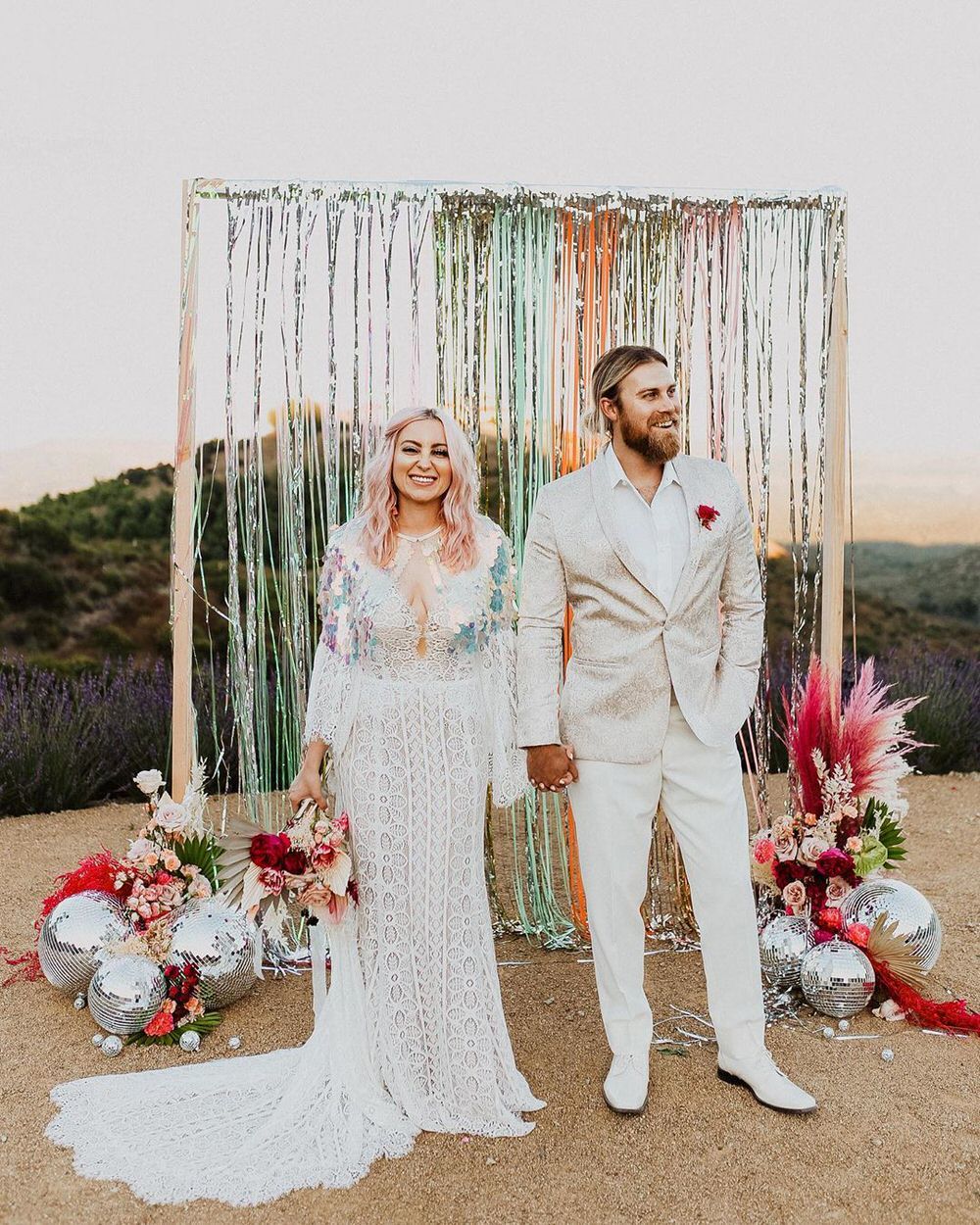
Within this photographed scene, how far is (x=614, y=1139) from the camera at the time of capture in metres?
2.78

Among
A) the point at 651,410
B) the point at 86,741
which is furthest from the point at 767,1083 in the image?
the point at 86,741

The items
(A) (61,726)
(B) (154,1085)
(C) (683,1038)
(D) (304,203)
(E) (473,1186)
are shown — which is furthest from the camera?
(A) (61,726)

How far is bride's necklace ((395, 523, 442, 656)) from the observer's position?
110 inches

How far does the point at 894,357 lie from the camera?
965cm

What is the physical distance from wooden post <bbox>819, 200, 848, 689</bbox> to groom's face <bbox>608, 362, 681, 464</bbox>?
1287mm

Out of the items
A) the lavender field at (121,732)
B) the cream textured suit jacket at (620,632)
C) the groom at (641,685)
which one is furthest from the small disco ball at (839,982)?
the lavender field at (121,732)

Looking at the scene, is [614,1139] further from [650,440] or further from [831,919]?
[650,440]

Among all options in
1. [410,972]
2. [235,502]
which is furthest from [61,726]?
[410,972]

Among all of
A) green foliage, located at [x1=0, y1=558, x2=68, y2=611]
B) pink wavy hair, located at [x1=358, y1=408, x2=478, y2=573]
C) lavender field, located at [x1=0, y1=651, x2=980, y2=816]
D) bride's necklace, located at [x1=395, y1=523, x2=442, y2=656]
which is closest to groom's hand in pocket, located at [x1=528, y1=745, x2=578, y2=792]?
bride's necklace, located at [x1=395, y1=523, x2=442, y2=656]

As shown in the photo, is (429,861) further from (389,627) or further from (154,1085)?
(154,1085)

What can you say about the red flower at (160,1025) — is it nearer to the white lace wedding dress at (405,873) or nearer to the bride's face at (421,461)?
the white lace wedding dress at (405,873)

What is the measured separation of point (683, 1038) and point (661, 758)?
103cm

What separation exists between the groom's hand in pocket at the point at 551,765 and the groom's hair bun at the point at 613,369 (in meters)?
0.84

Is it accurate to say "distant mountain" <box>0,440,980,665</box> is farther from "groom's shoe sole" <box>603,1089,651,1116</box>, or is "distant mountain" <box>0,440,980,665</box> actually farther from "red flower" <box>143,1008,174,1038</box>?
"groom's shoe sole" <box>603,1089,651,1116</box>
